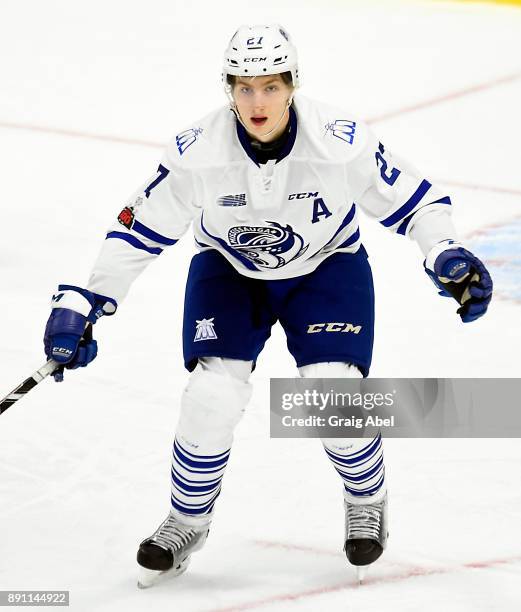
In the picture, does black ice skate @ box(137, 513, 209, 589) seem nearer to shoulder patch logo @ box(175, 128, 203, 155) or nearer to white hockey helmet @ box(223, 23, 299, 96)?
shoulder patch logo @ box(175, 128, 203, 155)

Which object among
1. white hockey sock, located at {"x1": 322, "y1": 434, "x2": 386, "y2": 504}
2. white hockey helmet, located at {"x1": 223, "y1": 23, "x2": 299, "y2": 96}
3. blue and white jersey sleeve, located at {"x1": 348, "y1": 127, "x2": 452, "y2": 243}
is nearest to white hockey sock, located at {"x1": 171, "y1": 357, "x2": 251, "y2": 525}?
white hockey sock, located at {"x1": 322, "y1": 434, "x2": 386, "y2": 504}

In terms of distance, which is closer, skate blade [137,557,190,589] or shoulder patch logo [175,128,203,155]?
shoulder patch logo [175,128,203,155]

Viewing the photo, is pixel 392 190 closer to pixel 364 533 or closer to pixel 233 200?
pixel 233 200

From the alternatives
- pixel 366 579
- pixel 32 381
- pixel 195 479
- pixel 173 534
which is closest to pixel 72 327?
pixel 32 381

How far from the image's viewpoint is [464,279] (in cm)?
299

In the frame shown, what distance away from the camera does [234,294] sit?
10.4 ft

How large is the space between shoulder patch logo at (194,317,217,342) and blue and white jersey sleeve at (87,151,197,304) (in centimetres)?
20

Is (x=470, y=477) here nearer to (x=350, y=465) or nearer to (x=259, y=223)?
(x=350, y=465)

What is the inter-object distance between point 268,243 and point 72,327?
0.48 m

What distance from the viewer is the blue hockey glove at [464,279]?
2961 mm

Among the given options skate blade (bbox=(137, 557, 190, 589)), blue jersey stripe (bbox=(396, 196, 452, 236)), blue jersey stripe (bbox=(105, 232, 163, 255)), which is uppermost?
blue jersey stripe (bbox=(396, 196, 452, 236))

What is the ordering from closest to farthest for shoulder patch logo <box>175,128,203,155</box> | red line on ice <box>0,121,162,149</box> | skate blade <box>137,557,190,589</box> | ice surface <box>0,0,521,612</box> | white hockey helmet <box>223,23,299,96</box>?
white hockey helmet <box>223,23,299,96</box> < shoulder patch logo <box>175,128,203,155</box> < skate blade <box>137,557,190,589</box> < ice surface <box>0,0,521,612</box> < red line on ice <box>0,121,162,149</box>

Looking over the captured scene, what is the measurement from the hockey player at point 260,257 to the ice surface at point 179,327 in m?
0.18

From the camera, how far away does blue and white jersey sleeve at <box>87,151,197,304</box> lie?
310cm
